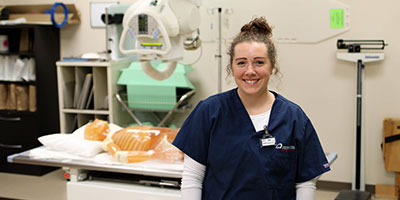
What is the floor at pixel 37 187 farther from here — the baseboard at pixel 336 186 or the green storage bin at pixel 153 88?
the green storage bin at pixel 153 88

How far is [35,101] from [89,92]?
0.60 meters

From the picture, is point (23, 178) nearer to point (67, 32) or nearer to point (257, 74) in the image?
point (67, 32)

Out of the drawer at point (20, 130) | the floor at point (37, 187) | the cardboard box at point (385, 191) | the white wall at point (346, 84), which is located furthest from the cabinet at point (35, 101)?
the cardboard box at point (385, 191)

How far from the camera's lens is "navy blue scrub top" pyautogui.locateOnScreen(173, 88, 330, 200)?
4.97 ft

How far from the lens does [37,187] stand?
164 inches

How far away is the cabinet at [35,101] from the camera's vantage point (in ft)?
14.6

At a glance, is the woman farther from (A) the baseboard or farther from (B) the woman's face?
(A) the baseboard

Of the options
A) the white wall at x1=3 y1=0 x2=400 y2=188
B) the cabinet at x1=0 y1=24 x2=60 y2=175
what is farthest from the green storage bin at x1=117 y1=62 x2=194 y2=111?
the cabinet at x1=0 y1=24 x2=60 y2=175

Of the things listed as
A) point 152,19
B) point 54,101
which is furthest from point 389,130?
point 54,101

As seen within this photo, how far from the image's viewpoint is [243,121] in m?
1.56

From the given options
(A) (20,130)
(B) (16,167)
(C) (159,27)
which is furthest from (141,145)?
(B) (16,167)

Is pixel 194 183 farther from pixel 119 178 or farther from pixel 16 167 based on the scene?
pixel 16 167

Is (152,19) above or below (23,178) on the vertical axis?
above

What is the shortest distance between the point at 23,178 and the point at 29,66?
3.62 feet
